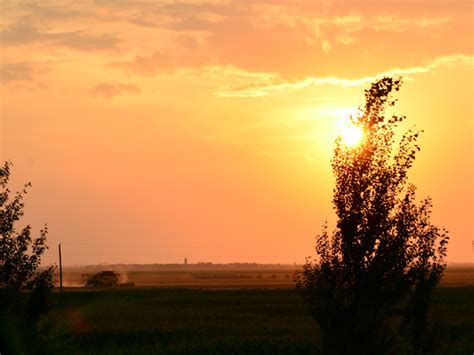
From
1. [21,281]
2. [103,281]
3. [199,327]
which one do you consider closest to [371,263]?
[21,281]

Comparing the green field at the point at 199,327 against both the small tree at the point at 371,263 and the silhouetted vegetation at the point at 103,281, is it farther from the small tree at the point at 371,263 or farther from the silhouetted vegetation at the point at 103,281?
the silhouetted vegetation at the point at 103,281

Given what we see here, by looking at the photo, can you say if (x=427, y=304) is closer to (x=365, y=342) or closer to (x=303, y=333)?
(x=365, y=342)

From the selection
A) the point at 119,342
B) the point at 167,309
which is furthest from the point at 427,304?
the point at 167,309

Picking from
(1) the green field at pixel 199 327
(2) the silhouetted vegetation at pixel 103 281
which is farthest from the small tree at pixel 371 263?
(2) the silhouetted vegetation at pixel 103 281

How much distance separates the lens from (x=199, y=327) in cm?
5256

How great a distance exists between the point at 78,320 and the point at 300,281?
4011 centimetres

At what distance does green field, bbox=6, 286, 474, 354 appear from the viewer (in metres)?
38.3

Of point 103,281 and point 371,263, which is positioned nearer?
point 371,263

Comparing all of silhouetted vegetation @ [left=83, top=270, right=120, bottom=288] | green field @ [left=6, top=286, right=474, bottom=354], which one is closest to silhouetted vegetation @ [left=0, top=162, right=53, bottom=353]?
green field @ [left=6, top=286, right=474, bottom=354]

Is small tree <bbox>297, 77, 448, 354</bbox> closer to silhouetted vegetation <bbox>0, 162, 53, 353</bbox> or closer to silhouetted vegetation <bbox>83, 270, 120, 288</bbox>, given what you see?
silhouetted vegetation <bbox>0, 162, 53, 353</bbox>

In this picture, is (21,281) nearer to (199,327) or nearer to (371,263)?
(371,263)

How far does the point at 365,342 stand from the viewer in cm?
2211

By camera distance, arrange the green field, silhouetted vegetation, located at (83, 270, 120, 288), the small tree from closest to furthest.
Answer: the small tree < the green field < silhouetted vegetation, located at (83, 270, 120, 288)

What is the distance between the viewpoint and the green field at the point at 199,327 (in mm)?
38344
